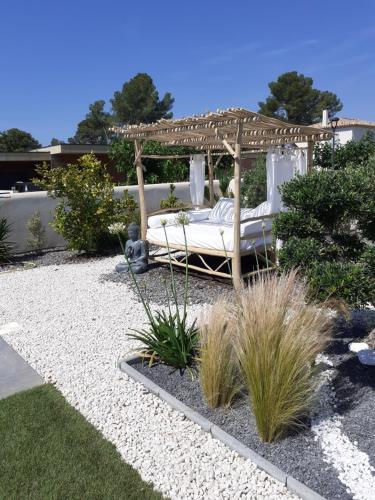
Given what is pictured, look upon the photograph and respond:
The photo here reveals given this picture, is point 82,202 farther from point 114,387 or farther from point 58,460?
point 58,460

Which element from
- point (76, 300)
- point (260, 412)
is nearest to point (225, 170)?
point (76, 300)

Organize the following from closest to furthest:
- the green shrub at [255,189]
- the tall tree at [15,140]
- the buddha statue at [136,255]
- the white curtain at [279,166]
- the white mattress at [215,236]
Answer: the white mattress at [215,236], the white curtain at [279,166], the buddha statue at [136,255], the green shrub at [255,189], the tall tree at [15,140]

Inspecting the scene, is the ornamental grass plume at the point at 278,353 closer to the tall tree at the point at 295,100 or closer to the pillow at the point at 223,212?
the pillow at the point at 223,212

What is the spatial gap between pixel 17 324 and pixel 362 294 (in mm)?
3737

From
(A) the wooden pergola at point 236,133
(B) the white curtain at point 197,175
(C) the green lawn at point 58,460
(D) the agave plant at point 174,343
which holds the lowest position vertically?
(C) the green lawn at point 58,460

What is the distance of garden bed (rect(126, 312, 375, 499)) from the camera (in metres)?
2.25

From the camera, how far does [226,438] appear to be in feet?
8.36

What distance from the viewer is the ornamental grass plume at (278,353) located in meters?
2.39

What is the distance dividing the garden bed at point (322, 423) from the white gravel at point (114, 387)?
141mm

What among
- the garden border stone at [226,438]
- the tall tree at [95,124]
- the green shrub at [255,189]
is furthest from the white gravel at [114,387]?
the tall tree at [95,124]

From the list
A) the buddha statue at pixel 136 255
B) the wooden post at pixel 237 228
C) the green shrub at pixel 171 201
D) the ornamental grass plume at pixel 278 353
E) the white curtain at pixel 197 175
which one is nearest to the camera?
the ornamental grass plume at pixel 278 353

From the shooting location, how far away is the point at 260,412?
245cm

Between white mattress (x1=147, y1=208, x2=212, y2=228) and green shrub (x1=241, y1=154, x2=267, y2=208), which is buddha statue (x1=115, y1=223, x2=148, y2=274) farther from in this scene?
green shrub (x1=241, y1=154, x2=267, y2=208)

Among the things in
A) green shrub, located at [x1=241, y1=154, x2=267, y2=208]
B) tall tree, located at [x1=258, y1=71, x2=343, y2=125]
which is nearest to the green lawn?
green shrub, located at [x1=241, y1=154, x2=267, y2=208]
